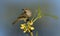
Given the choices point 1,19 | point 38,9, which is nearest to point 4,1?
point 1,19

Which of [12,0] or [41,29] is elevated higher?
[12,0]

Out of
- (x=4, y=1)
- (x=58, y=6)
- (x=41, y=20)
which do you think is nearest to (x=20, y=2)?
(x=4, y=1)

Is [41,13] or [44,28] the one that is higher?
[41,13]

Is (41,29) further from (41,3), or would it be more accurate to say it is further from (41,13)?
(41,3)

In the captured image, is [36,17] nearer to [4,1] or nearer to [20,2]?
[20,2]

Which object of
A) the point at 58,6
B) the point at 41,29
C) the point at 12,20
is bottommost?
the point at 41,29
